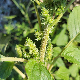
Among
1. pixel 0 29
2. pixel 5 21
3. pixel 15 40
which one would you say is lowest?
pixel 15 40

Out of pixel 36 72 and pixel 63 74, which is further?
pixel 63 74

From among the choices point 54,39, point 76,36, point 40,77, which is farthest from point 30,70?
point 54,39

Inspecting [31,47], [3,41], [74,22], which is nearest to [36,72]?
[31,47]

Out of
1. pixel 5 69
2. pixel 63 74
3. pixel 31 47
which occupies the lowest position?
pixel 63 74

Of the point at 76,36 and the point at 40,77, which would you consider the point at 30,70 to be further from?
the point at 76,36

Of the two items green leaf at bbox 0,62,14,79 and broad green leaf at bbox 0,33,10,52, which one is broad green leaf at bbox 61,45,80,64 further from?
broad green leaf at bbox 0,33,10,52

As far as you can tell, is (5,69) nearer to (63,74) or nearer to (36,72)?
(36,72)

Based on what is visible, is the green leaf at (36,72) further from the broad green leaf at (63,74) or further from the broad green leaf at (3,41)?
the broad green leaf at (3,41)

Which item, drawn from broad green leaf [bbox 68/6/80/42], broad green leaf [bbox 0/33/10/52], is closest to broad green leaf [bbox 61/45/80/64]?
broad green leaf [bbox 68/6/80/42]
